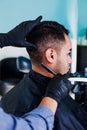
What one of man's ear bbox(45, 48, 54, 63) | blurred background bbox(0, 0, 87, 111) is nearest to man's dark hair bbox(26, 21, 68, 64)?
man's ear bbox(45, 48, 54, 63)

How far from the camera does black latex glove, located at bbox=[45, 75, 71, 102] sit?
0.88m

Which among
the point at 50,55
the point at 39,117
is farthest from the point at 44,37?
the point at 39,117

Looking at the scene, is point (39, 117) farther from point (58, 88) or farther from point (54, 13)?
point (54, 13)

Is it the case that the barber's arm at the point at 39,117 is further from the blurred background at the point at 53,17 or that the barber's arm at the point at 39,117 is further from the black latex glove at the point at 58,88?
the blurred background at the point at 53,17

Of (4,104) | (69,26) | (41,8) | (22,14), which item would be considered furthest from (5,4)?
(4,104)

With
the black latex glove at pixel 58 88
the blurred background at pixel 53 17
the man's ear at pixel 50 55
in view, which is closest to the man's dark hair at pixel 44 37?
the man's ear at pixel 50 55

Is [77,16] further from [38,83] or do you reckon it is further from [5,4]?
[38,83]

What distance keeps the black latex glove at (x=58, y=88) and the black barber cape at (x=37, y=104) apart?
0.16 m

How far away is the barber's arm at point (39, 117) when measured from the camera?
0.70 meters

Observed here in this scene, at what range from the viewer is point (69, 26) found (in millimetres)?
3205

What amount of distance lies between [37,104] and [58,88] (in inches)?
7.9

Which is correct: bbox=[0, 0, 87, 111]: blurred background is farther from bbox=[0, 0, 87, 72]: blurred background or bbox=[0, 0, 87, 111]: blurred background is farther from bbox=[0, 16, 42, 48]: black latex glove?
bbox=[0, 16, 42, 48]: black latex glove

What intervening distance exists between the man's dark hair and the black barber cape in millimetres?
103

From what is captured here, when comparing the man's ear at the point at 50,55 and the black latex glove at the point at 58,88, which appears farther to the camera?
the man's ear at the point at 50,55
